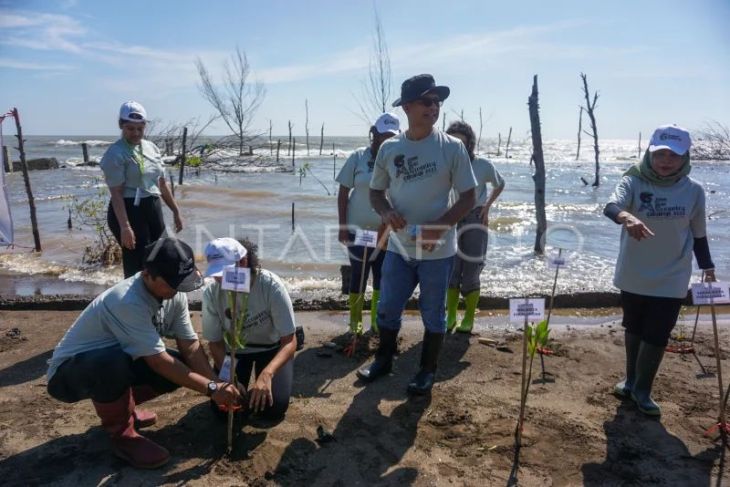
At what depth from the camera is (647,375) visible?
303cm

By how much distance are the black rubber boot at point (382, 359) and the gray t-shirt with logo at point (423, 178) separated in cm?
59

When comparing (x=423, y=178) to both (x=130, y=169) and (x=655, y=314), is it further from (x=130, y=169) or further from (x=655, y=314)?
(x=130, y=169)

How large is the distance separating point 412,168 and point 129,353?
170 centimetres

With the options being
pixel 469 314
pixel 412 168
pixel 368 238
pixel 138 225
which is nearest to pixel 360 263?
pixel 368 238

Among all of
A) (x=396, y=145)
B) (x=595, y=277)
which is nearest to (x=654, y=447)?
(x=396, y=145)

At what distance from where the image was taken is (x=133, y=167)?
12.6 feet

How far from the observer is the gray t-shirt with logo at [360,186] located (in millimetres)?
3885

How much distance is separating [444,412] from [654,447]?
104cm

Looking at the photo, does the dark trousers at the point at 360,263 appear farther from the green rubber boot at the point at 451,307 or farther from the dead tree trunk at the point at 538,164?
the dead tree trunk at the point at 538,164

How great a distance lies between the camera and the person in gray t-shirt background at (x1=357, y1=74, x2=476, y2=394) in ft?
9.74

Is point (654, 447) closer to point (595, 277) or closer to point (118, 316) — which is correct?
point (118, 316)

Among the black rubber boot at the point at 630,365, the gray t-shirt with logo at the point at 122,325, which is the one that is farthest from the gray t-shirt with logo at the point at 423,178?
the gray t-shirt with logo at the point at 122,325

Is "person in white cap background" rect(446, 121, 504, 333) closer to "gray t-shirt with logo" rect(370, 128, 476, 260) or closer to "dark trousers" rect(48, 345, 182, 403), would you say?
"gray t-shirt with logo" rect(370, 128, 476, 260)

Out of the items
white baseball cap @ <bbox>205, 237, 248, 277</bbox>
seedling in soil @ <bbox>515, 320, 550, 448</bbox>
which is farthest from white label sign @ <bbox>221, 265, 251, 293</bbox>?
seedling in soil @ <bbox>515, 320, 550, 448</bbox>
